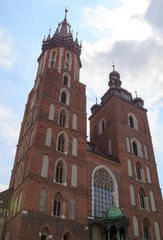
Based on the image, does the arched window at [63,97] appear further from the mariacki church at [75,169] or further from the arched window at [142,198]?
the arched window at [142,198]

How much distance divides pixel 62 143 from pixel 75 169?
276cm

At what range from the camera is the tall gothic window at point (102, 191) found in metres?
23.1

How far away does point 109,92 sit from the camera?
37.1 meters

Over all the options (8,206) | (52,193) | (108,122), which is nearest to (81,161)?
(52,193)

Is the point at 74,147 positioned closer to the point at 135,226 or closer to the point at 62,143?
the point at 62,143

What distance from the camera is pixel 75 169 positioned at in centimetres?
2341

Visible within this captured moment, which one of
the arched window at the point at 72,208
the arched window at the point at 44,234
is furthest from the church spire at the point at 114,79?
the arched window at the point at 44,234

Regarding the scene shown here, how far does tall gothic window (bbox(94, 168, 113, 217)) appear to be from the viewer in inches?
911

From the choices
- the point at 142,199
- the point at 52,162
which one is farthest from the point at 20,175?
the point at 142,199

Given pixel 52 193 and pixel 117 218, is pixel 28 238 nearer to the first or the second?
pixel 52 193

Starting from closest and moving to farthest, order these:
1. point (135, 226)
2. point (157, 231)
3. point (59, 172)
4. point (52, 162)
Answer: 1. point (52, 162)
2. point (59, 172)
3. point (135, 226)
4. point (157, 231)

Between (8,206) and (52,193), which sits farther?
(8,206)

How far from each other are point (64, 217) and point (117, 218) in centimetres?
390

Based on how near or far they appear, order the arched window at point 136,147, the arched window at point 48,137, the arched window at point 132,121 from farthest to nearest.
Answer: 1. the arched window at point 132,121
2. the arched window at point 136,147
3. the arched window at point 48,137
